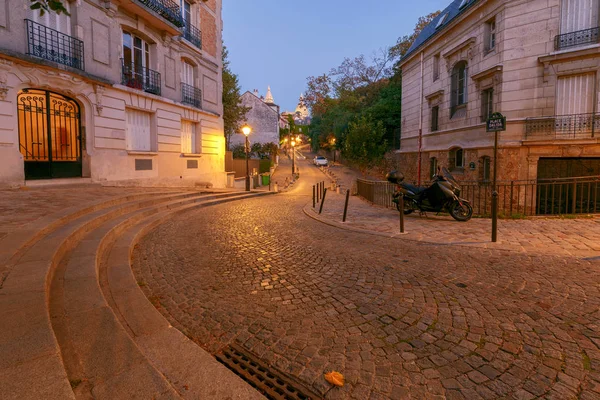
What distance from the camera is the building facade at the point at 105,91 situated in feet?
30.9

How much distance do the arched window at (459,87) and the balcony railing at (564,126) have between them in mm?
Answer: 4446

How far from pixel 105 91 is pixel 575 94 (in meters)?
18.8

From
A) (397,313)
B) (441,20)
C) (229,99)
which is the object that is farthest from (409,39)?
(397,313)

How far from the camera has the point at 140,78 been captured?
1413 centimetres

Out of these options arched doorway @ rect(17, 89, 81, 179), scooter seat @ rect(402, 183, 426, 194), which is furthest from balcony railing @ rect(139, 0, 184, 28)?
scooter seat @ rect(402, 183, 426, 194)

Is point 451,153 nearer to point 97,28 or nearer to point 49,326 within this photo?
point 97,28

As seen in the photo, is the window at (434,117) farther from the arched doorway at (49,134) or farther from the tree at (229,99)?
the arched doorway at (49,134)

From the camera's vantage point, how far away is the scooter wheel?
873cm

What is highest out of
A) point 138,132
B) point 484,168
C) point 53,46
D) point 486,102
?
point 53,46

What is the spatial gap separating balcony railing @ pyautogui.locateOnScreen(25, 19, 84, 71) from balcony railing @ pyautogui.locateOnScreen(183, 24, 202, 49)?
672cm

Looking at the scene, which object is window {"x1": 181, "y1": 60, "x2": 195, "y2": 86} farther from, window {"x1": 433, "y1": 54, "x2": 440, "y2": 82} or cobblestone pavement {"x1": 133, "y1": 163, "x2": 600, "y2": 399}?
window {"x1": 433, "y1": 54, "x2": 440, "y2": 82}

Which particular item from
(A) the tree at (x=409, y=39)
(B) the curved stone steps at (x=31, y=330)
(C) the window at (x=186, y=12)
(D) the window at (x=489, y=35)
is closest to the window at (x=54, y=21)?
(C) the window at (x=186, y=12)

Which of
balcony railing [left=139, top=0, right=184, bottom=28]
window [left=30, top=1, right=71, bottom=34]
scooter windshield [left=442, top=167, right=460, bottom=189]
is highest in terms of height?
balcony railing [left=139, top=0, right=184, bottom=28]

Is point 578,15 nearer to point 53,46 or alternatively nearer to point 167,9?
point 167,9
